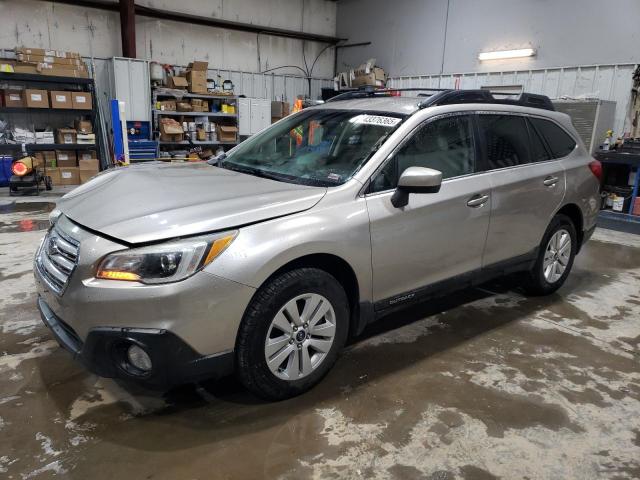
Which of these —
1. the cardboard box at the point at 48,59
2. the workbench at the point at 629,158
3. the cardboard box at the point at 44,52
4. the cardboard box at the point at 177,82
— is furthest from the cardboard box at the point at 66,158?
the workbench at the point at 629,158

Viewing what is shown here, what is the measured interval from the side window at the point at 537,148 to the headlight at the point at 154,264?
102 inches

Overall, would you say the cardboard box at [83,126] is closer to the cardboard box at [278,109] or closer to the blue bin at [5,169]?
the blue bin at [5,169]

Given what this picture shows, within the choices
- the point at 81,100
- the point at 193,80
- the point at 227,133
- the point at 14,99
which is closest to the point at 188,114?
the point at 193,80

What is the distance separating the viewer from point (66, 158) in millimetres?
8953

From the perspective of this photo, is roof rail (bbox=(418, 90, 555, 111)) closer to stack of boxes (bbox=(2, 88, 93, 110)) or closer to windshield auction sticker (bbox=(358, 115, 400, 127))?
windshield auction sticker (bbox=(358, 115, 400, 127))

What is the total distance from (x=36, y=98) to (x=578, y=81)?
930 centimetres

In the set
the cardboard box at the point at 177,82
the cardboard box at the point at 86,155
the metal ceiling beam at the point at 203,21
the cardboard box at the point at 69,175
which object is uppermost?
the metal ceiling beam at the point at 203,21

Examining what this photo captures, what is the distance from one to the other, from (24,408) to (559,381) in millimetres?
2731

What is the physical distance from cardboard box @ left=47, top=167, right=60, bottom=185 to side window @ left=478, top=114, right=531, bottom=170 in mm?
8175

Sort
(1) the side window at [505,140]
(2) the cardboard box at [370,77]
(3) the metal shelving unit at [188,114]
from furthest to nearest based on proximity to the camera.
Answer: (2) the cardboard box at [370,77] → (3) the metal shelving unit at [188,114] → (1) the side window at [505,140]

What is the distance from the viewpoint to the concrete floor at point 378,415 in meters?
1.94

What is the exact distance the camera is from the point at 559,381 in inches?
104

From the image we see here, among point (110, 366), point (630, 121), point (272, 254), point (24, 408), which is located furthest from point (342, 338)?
point (630, 121)

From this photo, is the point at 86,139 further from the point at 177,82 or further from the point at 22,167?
the point at 177,82
